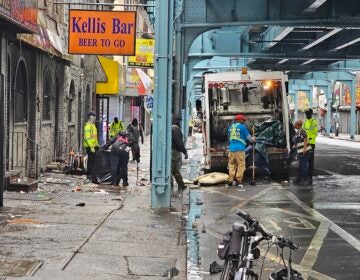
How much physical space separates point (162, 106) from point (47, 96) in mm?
7684

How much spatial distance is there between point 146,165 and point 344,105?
179ft

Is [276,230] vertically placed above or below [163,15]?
below

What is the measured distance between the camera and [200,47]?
31.0 m

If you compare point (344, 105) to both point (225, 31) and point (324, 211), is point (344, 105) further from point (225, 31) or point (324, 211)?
point (324, 211)

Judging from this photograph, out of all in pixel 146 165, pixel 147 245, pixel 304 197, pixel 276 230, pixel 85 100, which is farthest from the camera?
pixel 85 100

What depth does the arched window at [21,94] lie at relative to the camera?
15.8m

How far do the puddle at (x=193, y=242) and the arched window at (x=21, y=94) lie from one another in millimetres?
5241

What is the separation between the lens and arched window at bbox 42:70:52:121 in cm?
1865

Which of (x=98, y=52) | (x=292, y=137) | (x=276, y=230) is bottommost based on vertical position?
(x=276, y=230)

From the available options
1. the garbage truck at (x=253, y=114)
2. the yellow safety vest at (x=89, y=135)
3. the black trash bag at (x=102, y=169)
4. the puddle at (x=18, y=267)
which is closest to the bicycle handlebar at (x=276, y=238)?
the puddle at (x=18, y=267)

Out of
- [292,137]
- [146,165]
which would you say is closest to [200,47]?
[146,165]

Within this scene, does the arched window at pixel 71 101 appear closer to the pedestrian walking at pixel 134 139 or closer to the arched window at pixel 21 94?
the pedestrian walking at pixel 134 139

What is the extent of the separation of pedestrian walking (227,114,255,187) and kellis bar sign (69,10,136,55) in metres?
3.56

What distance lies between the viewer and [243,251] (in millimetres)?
4980
